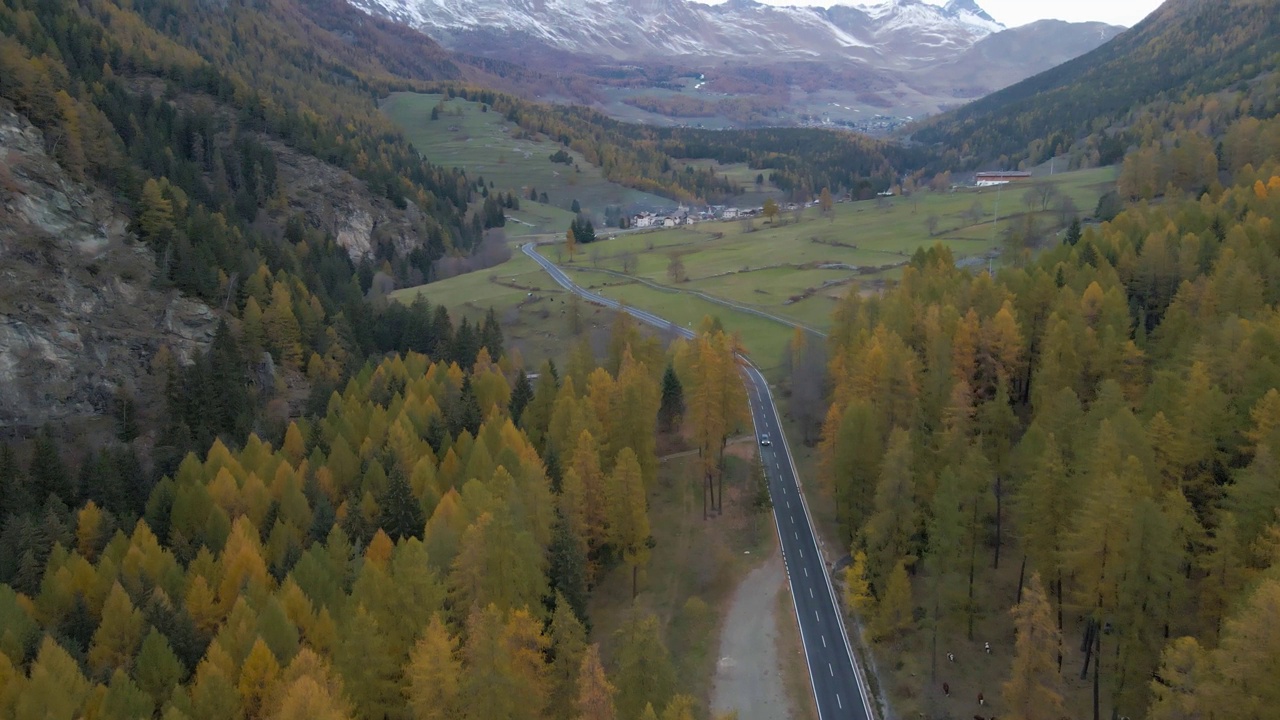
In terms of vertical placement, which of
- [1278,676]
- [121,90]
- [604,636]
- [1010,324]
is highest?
[121,90]

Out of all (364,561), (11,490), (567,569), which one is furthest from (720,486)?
(11,490)

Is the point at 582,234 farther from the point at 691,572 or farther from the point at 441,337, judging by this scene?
the point at 691,572

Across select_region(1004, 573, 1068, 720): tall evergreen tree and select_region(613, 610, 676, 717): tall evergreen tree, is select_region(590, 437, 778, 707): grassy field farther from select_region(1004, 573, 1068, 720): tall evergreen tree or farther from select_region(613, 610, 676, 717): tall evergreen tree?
select_region(1004, 573, 1068, 720): tall evergreen tree

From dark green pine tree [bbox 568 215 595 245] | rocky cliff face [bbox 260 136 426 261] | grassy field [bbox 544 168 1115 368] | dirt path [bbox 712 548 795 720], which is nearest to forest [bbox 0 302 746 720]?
dirt path [bbox 712 548 795 720]

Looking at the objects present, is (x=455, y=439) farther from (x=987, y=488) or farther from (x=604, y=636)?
(x=987, y=488)

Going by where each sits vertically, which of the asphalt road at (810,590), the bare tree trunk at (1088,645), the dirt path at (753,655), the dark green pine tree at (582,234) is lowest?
the dirt path at (753,655)

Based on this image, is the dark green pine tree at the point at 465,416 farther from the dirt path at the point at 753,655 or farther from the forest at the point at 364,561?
the dirt path at the point at 753,655

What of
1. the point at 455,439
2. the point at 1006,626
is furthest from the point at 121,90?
the point at 1006,626

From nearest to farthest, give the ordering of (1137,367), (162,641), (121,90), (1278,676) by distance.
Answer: (1278,676) → (162,641) → (1137,367) → (121,90)

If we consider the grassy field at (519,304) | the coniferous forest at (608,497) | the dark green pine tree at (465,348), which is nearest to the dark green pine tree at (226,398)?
the coniferous forest at (608,497)
